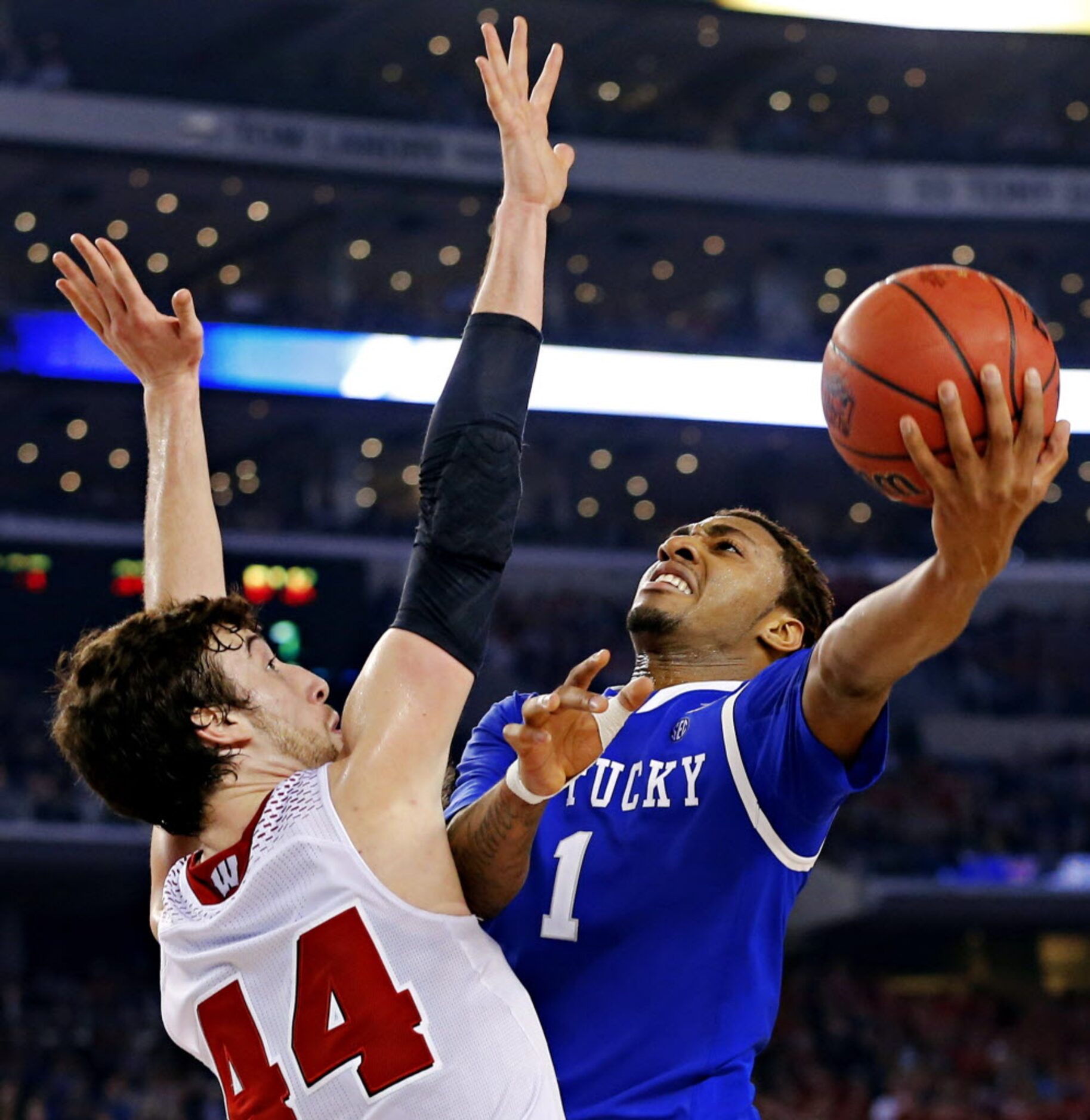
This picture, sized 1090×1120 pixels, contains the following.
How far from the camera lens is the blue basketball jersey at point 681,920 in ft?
11.2

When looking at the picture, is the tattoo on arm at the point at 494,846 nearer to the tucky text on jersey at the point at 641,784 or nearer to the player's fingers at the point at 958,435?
the tucky text on jersey at the point at 641,784

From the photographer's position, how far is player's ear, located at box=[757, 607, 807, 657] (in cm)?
404

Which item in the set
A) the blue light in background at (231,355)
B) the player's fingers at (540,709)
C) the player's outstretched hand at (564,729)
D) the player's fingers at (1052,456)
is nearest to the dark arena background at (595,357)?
the blue light in background at (231,355)

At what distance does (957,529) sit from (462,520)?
3.12 ft

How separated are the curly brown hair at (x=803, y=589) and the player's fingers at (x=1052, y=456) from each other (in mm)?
1270

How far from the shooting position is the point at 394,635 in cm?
317

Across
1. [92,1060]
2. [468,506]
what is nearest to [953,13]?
[92,1060]

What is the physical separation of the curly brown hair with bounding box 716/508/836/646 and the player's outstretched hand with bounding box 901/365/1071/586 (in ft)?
4.19

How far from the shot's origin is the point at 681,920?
3518 mm

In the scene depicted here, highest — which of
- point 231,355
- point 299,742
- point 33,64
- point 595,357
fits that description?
point 33,64

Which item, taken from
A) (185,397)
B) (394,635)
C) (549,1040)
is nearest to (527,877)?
(549,1040)

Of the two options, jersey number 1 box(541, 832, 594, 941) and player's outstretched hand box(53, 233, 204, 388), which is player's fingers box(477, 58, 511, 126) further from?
jersey number 1 box(541, 832, 594, 941)

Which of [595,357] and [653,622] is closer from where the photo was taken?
[653,622]

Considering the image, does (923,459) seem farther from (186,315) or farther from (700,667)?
(186,315)
